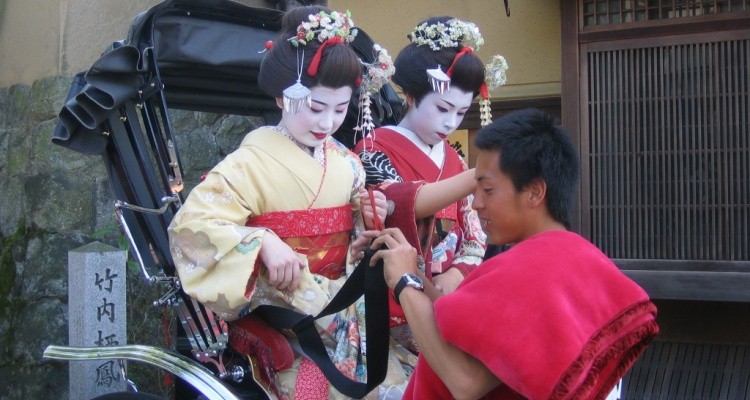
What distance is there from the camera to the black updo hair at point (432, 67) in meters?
3.67

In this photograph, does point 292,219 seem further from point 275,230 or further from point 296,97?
point 296,97

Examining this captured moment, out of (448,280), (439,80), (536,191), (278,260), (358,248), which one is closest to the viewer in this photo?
(536,191)

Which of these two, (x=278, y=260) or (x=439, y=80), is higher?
(x=439, y=80)

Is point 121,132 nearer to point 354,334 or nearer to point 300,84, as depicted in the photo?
point 300,84

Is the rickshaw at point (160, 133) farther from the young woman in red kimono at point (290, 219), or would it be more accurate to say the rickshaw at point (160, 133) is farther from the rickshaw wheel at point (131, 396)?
the young woman in red kimono at point (290, 219)

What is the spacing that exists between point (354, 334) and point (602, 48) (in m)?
3.15

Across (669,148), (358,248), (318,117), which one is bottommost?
(669,148)

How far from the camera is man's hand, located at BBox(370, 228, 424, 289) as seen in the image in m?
2.38

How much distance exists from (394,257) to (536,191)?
432 millimetres

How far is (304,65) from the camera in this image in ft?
10.7

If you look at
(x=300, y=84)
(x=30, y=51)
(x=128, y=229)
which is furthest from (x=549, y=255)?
(x=30, y=51)

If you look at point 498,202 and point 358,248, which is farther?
point 358,248

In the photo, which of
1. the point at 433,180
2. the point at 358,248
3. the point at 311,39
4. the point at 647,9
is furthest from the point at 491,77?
the point at 647,9

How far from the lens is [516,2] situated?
254 inches
